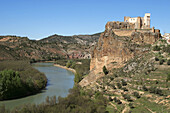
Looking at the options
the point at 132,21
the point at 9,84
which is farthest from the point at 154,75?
the point at 9,84

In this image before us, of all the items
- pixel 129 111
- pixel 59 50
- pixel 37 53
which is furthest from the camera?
pixel 59 50

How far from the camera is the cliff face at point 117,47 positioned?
3772 centimetres

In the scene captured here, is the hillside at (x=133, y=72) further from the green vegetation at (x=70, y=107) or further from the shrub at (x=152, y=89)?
the green vegetation at (x=70, y=107)

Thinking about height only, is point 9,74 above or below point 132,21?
below

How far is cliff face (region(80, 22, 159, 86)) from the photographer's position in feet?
124

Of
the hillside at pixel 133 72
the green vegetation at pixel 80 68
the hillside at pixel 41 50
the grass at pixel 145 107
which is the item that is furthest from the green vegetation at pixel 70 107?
the hillside at pixel 41 50

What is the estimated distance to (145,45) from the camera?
37.6 m

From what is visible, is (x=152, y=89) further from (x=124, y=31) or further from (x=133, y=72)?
(x=124, y=31)

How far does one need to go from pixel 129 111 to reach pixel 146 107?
1.98 metres

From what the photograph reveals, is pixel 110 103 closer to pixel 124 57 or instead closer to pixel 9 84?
pixel 124 57

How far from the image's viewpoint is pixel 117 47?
39.8m

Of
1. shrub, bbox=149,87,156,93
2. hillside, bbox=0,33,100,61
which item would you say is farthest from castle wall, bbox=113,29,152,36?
hillside, bbox=0,33,100,61

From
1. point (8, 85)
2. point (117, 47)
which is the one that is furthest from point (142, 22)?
point (8, 85)

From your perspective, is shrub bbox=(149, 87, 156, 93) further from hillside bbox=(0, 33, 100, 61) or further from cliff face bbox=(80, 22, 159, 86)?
hillside bbox=(0, 33, 100, 61)
